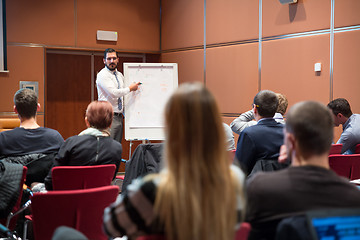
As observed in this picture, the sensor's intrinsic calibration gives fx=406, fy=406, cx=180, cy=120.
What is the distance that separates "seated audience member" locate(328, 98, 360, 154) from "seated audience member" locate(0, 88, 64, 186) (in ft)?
8.00

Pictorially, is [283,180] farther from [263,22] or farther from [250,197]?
[263,22]

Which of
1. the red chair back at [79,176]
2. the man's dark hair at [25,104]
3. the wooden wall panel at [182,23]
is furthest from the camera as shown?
the wooden wall panel at [182,23]

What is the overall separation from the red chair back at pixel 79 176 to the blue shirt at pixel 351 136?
7.03 feet

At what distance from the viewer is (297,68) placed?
5086mm

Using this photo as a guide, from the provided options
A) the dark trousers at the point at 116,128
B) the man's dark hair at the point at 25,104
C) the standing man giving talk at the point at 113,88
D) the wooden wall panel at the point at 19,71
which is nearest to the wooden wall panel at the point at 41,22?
the wooden wall panel at the point at 19,71

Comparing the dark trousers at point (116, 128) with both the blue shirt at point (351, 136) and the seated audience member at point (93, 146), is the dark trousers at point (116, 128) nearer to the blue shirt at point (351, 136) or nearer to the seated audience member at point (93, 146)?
the seated audience member at point (93, 146)

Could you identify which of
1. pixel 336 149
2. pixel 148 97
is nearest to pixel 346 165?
pixel 336 149

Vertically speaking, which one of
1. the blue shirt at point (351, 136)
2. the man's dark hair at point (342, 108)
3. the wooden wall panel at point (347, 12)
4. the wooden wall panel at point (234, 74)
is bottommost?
the blue shirt at point (351, 136)

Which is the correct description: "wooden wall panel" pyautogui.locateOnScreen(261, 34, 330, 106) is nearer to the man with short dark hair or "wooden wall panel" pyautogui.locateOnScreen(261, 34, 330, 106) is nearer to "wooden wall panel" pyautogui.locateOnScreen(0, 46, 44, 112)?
the man with short dark hair

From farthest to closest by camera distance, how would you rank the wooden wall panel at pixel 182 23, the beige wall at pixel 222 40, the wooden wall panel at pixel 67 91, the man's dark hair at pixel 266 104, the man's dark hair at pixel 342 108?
the wooden wall panel at pixel 67 91, the wooden wall panel at pixel 182 23, the beige wall at pixel 222 40, the man's dark hair at pixel 342 108, the man's dark hair at pixel 266 104

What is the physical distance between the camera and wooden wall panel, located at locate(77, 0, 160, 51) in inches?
271

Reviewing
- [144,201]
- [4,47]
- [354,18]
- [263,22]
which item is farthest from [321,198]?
[4,47]

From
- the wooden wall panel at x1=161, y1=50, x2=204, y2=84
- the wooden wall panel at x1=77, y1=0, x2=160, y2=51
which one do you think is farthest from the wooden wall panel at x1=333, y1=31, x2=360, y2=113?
the wooden wall panel at x1=77, y1=0, x2=160, y2=51

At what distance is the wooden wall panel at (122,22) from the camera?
689 centimetres
